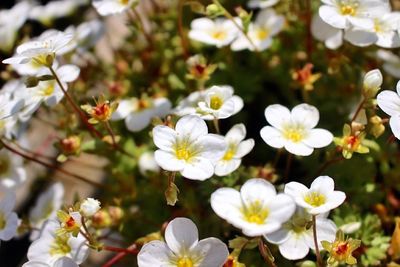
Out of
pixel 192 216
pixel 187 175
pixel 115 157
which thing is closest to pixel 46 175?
pixel 115 157

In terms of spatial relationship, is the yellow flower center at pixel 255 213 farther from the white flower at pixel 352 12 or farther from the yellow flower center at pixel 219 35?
the yellow flower center at pixel 219 35

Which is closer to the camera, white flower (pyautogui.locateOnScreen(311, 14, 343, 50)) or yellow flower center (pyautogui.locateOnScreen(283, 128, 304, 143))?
yellow flower center (pyautogui.locateOnScreen(283, 128, 304, 143))

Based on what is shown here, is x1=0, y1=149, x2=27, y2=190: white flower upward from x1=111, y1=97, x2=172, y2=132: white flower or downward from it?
downward

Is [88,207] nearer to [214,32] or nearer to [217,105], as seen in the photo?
[217,105]

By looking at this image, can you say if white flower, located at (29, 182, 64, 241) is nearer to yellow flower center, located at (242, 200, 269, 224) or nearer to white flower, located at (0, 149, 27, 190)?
white flower, located at (0, 149, 27, 190)

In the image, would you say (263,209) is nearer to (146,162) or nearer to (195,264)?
(195,264)

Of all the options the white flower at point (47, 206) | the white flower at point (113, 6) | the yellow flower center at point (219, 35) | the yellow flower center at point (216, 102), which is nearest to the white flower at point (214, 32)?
the yellow flower center at point (219, 35)

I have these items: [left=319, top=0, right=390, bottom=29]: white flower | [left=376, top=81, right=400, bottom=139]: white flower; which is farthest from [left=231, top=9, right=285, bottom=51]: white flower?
[left=376, top=81, right=400, bottom=139]: white flower
